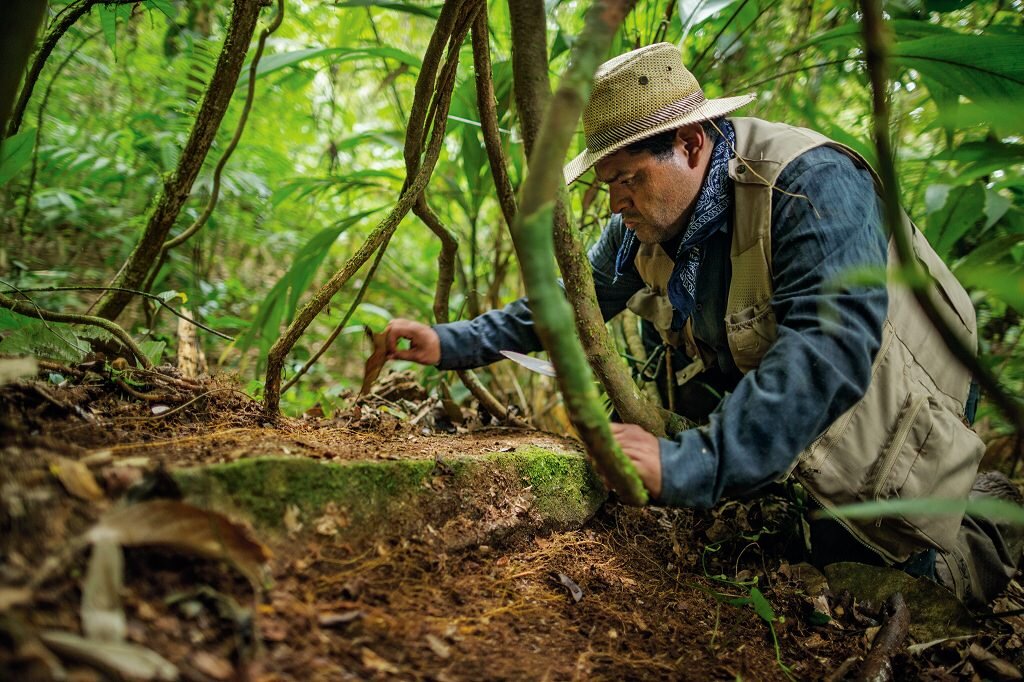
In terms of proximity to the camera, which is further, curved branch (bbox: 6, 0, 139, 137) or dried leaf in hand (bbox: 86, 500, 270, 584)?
curved branch (bbox: 6, 0, 139, 137)

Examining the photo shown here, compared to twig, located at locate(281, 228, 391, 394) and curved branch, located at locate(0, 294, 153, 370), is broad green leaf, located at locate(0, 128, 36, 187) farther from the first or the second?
twig, located at locate(281, 228, 391, 394)

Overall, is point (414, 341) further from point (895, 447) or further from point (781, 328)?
point (895, 447)

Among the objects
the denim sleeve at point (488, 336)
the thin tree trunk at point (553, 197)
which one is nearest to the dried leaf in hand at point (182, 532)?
the thin tree trunk at point (553, 197)

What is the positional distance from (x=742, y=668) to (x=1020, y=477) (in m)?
2.40

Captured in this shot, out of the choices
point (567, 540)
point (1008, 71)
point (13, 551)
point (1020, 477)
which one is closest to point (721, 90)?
point (1008, 71)

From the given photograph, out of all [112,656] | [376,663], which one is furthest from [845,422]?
[112,656]

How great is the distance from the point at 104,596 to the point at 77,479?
0.23 m

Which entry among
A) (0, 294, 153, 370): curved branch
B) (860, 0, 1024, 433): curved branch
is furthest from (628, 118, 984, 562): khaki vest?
(0, 294, 153, 370): curved branch

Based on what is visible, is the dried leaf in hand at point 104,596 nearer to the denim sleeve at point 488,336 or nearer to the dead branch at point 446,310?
the denim sleeve at point 488,336

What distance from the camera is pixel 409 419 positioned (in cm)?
211

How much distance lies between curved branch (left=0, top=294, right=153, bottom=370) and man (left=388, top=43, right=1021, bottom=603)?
2.37 feet

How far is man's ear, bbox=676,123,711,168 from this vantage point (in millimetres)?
1789

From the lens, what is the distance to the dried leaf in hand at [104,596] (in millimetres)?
722

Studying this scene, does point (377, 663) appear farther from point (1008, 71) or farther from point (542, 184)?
point (1008, 71)
